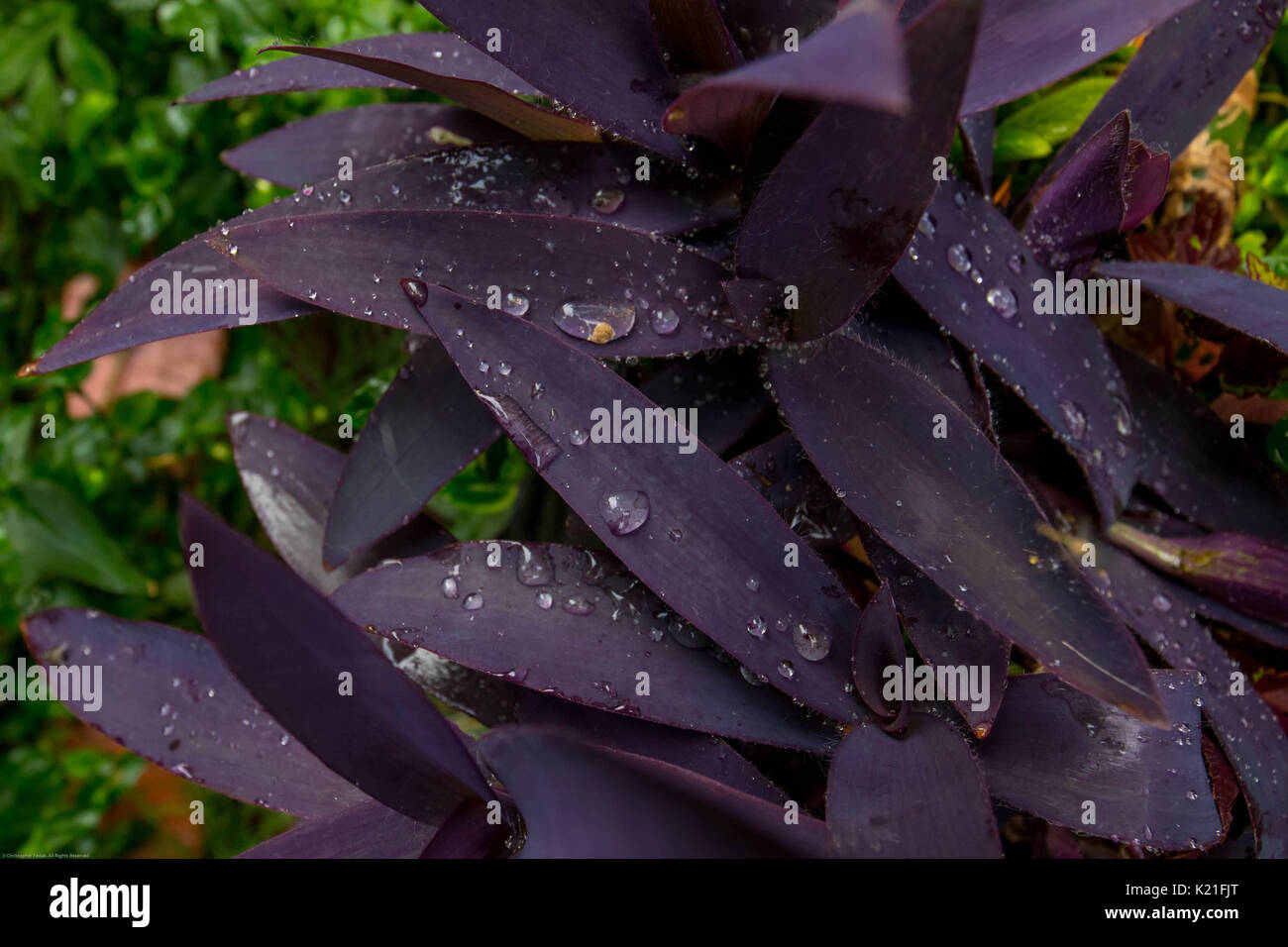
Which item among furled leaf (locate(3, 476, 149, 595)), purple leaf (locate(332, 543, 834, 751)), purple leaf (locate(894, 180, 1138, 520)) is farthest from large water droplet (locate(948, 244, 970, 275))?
furled leaf (locate(3, 476, 149, 595))

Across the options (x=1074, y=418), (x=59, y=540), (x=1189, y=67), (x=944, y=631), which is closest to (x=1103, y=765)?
(x=944, y=631)

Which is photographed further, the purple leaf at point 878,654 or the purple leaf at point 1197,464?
the purple leaf at point 1197,464

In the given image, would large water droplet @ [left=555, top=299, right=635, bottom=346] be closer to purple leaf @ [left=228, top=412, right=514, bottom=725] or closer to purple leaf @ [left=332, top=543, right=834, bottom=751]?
purple leaf @ [left=332, top=543, right=834, bottom=751]

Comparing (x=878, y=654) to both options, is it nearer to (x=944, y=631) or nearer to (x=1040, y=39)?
(x=944, y=631)

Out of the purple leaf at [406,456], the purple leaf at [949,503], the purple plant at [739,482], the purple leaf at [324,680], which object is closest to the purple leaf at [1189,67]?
the purple plant at [739,482]

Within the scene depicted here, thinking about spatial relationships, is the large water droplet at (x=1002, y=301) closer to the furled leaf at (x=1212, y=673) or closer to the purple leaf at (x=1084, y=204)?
the purple leaf at (x=1084, y=204)
